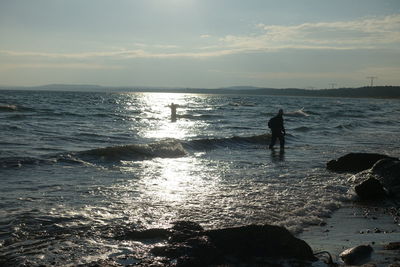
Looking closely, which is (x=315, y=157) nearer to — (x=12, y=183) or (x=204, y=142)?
(x=204, y=142)

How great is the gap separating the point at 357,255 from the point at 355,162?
8611mm

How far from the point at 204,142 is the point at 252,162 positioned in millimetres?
6321

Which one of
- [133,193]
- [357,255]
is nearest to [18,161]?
[133,193]

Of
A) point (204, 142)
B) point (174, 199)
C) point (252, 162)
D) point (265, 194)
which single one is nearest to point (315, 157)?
point (252, 162)

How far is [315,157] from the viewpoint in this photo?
16.9m

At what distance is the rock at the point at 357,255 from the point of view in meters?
5.25

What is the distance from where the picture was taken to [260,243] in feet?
17.8

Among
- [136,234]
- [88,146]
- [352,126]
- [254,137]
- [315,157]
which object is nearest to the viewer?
[136,234]

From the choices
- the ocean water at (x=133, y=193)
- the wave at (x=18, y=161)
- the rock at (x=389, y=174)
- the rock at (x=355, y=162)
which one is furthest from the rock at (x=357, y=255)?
the wave at (x=18, y=161)

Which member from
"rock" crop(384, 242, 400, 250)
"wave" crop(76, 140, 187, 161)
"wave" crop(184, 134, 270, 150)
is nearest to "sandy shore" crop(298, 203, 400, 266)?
"rock" crop(384, 242, 400, 250)

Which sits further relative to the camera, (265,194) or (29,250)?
(265,194)

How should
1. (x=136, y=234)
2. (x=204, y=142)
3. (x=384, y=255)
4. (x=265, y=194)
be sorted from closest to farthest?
(x=384, y=255), (x=136, y=234), (x=265, y=194), (x=204, y=142)

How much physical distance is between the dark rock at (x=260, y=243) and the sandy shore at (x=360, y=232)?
0.46 meters

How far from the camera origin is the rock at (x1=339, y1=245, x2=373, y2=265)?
17.2 ft
